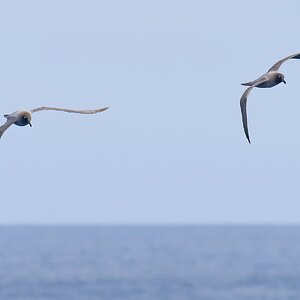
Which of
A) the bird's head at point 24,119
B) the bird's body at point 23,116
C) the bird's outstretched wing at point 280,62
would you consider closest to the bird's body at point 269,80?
the bird's outstretched wing at point 280,62

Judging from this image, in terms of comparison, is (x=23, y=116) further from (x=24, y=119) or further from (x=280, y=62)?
(x=280, y=62)

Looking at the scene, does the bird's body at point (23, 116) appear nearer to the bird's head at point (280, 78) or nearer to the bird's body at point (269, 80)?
the bird's body at point (269, 80)

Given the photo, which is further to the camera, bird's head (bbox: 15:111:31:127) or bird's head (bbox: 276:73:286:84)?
bird's head (bbox: 15:111:31:127)

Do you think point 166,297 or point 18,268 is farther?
point 18,268

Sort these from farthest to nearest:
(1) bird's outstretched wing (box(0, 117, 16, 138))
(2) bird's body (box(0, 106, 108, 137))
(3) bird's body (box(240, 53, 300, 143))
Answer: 1. (2) bird's body (box(0, 106, 108, 137))
2. (1) bird's outstretched wing (box(0, 117, 16, 138))
3. (3) bird's body (box(240, 53, 300, 143))

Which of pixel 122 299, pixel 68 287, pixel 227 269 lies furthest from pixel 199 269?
pixel 122 299

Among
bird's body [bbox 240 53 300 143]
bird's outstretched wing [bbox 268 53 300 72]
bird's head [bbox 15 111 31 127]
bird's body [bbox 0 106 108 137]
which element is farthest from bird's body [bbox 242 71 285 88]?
bird's head [bbox 15 111 31 127]

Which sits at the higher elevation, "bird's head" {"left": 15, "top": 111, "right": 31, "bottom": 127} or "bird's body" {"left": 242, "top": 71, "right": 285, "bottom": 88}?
"bird's head" {"left": 15, "top": 111, "right": 31, "bottom": 127}

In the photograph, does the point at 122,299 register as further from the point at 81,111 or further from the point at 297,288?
the point at 81,111

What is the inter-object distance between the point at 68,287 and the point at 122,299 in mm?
15179

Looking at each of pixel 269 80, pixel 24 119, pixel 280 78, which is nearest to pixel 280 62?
pixel 280 78

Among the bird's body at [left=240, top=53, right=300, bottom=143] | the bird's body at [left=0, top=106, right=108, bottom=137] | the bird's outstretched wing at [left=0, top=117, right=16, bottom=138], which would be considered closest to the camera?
the bird's body at [left=240, top=53, right=300, bottom=143]

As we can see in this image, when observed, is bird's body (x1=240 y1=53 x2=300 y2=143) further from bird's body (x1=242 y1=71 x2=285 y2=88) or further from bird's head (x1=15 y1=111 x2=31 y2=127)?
bird's head (x1=15 y1=111 x2=31 y2=127)

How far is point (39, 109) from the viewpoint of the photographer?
95.2 feet
